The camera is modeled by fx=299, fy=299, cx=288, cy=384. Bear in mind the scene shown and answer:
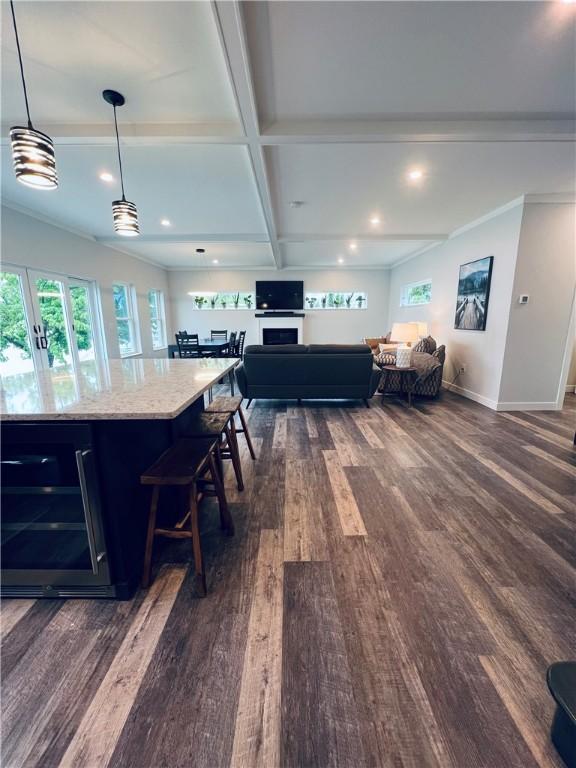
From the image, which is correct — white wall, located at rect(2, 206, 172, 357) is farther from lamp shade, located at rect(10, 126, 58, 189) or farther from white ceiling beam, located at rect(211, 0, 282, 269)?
white ceiling beam, located at rect(211, 0, 282, 269)

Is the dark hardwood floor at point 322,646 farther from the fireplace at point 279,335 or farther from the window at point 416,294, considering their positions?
the fireplace at point 279,335

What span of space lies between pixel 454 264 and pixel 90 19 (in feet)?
17.5

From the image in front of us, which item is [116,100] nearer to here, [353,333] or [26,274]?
[26,274]

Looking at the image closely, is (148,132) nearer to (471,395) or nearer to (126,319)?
(126,319)

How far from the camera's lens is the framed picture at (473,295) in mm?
4301

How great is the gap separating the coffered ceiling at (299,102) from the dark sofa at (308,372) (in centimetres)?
188

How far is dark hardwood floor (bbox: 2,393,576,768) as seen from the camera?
2.97ft

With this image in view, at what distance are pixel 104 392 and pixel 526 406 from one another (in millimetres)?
4994

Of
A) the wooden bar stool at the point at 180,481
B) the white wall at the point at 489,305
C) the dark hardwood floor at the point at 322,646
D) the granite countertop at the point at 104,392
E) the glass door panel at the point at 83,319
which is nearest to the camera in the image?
the dark hardwood floor at the point at 322,646

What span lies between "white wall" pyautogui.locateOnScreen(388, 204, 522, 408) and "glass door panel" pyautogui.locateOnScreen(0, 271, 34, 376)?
6.36 m

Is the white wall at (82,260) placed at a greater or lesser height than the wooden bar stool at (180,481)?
greater

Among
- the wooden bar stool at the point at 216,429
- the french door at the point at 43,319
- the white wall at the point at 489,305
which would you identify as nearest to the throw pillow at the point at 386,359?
the white wall at the point at 489,305

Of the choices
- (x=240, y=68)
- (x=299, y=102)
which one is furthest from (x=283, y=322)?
(x=240, y=68)

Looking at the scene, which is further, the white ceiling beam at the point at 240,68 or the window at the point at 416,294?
the window at the point at 416,294
